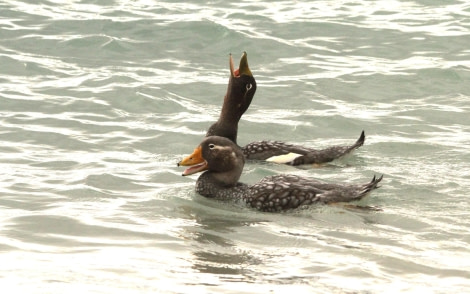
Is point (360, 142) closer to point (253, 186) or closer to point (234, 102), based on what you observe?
point (234, 102)

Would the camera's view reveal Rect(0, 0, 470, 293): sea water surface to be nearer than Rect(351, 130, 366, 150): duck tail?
Yes

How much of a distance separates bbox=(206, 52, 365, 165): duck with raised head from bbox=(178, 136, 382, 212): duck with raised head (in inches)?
62.5

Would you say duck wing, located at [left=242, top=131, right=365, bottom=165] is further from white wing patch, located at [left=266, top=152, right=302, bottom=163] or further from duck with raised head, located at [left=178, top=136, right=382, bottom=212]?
duck with raised head, located at [left=178, top=136, right=382, bottom=212]

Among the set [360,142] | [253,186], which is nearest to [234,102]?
[360,142]

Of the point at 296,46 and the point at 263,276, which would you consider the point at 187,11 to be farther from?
the point at 263,276

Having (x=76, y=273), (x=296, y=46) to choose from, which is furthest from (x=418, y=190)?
(x=296, y=46)

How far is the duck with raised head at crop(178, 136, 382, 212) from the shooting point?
454 inches

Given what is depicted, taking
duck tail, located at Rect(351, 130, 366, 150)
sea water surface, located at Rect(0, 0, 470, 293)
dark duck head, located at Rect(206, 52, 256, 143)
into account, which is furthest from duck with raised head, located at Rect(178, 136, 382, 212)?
dark duck head, located at Rect(206, 52, 256, 143)

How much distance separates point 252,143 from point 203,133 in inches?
53.9

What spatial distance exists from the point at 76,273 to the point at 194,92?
9.02 metres

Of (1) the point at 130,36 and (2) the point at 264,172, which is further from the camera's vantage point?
(1) the point at 130,36

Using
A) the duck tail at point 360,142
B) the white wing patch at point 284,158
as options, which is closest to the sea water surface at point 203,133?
the white wing patch at point 284,158

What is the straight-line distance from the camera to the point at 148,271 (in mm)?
8961

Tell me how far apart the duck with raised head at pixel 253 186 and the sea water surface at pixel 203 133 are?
0.16 metres
